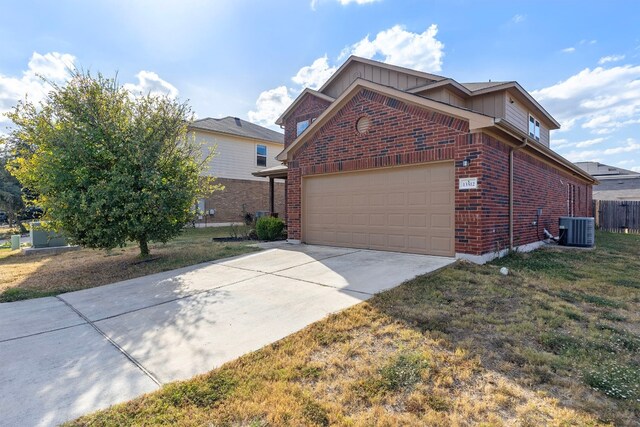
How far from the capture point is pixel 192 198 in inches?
314

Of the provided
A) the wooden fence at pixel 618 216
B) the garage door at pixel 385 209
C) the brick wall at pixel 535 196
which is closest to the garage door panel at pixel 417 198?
the garage door at pixel 385 209

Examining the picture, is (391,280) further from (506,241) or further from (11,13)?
(11,13)

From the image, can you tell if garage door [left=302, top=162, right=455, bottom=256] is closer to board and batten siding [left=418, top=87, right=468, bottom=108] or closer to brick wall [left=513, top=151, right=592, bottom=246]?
brick wall [left=513, top=151, right=592, bottom=246]

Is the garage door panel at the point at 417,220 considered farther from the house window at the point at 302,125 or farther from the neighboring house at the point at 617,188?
the neighboring house at the point at 617,188

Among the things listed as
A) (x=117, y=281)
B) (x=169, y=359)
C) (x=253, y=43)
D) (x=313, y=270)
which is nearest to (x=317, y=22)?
(x=253, y=43)

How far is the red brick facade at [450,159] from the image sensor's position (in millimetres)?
6977

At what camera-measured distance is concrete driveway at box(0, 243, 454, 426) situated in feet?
8.67

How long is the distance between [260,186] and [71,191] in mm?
15264

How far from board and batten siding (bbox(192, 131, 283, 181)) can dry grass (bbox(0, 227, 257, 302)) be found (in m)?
9.50

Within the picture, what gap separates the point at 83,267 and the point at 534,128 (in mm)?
17650

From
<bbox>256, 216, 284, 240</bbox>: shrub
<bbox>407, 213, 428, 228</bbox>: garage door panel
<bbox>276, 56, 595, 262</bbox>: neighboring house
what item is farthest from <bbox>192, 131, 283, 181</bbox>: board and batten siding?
<bbox>407, 213, 428, 228</bbox>: garage door panel

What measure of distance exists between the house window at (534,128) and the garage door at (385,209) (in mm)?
9236

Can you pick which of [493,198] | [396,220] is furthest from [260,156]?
[493,198]

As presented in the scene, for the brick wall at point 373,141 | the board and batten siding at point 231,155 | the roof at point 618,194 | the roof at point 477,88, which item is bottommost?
the roof at point 618,194
